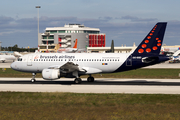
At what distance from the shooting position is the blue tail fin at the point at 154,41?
33188mm

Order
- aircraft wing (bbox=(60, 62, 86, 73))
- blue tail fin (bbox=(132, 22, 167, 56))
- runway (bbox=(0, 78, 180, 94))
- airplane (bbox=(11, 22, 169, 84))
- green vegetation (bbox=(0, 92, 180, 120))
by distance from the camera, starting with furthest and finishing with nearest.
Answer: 1. blue tail fin (bbox=(132, 22, 167, 56))
2. airplane (bbox=(11, 22, 169, 84))
3. aircraft wing (bbox=(60, 62, 86, 73))
4. runway (bbox=(0, 78, 180, 94))
5. green vegetation (bbox=(0, 92, 180, 120))

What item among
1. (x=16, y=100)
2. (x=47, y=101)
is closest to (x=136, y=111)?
(x=47, y=101)

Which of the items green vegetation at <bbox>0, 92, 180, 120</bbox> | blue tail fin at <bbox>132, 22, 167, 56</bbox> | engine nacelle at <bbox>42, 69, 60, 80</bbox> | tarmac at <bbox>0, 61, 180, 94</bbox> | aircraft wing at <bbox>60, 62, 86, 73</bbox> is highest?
blue tail fin at <bbox>132, 22, 167, 56</bbox>

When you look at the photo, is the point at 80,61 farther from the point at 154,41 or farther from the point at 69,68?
the point at 154,41

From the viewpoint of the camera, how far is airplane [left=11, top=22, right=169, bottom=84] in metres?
32.3

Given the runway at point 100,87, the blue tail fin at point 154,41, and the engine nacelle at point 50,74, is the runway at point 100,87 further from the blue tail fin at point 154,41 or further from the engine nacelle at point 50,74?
the blue tail fin at point 154,41

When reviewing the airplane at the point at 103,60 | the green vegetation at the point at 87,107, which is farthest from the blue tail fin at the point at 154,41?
the green vegetation at the point at 87,107

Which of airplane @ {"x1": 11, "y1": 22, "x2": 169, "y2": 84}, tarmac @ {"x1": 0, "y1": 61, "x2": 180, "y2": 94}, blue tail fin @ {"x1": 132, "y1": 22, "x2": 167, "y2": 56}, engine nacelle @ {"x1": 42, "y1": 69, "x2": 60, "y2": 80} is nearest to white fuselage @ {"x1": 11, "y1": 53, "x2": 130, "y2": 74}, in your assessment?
airplane @ {"x1": 11, "y1": 22, "x2": 169, "y2": 84}

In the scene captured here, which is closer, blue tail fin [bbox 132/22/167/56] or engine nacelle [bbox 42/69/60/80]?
engine nacelle [bbox 42/69/60/80]

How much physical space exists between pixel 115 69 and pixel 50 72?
28.4 ft

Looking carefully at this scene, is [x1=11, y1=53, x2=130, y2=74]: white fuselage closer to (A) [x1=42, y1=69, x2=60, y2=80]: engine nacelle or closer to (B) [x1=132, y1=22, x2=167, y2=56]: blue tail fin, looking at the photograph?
(B) [x1=132, y1=22, x2=167, y2=56]: blue tail fin

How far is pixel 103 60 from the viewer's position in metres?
33.4

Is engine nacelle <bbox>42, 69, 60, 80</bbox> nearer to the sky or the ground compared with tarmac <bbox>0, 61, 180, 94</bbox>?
nearer to the sky

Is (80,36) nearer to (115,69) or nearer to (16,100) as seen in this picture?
(115,69)
